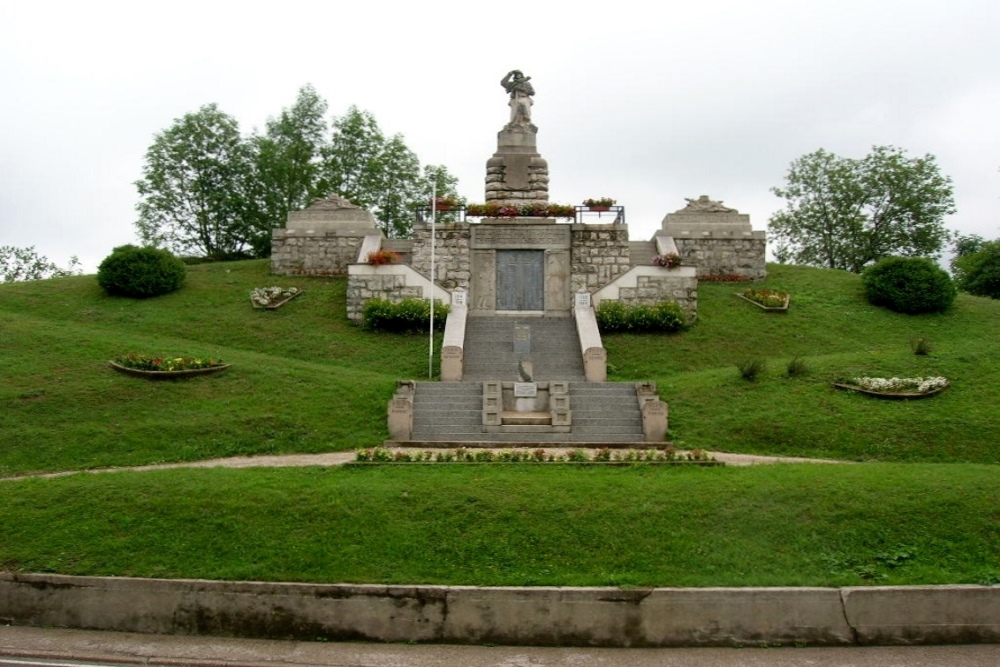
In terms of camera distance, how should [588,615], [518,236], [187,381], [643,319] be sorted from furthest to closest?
[518,236], [643,319], [187,381], [588,615]

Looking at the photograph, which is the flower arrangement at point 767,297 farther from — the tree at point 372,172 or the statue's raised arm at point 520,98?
the tree at point 372,172

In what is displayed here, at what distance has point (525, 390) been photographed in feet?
56.2

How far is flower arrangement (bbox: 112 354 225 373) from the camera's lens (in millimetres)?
17625

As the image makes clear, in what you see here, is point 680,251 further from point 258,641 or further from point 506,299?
point 258,641

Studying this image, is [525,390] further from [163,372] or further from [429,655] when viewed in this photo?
[429,655]

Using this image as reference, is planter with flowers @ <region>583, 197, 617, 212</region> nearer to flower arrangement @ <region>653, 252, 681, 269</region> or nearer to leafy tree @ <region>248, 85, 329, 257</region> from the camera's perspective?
flower arrangement @ <region>653, 252, 681, 269</region>

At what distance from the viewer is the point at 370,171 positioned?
40781 millimetres

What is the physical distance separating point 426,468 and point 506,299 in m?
12.7

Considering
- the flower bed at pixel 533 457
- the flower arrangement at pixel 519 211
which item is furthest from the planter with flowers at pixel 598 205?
the flower bed at pixel 533 457

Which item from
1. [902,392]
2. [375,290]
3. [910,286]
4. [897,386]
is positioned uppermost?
[910,286]

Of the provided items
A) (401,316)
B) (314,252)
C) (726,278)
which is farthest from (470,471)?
(726,278)

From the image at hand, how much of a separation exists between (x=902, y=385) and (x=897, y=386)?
122 mm

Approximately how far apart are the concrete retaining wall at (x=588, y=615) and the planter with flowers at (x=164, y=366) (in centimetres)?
965

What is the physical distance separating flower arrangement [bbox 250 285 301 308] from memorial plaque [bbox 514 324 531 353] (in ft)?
25.2
